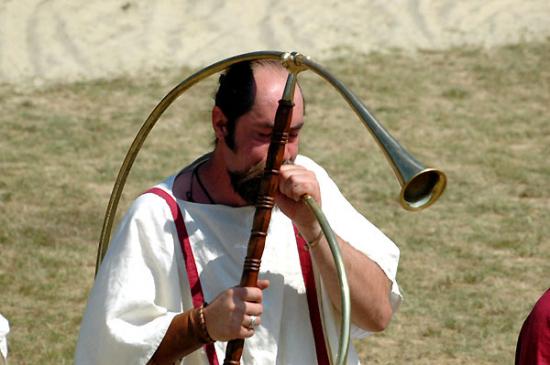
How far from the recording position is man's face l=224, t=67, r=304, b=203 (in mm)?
3496

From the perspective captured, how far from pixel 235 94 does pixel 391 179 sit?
Answer: 20.2ft

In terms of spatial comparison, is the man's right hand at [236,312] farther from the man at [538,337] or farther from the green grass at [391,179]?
the green grass at [391,179]

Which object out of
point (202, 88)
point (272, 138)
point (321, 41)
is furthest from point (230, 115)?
point (321, 41)

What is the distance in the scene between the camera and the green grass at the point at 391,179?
7.15 meters

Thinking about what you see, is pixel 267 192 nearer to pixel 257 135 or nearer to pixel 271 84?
pixel 257 135

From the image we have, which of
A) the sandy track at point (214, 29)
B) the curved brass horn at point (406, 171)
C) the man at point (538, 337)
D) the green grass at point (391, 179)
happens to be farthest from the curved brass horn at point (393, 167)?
the sandy track at point (214, 29)

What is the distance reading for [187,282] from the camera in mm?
3648

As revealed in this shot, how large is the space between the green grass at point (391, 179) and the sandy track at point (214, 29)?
19.5 inches

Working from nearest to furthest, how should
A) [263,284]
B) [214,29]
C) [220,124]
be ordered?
[263,284], [220,124], [214,29]

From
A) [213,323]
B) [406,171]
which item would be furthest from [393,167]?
[213,323]

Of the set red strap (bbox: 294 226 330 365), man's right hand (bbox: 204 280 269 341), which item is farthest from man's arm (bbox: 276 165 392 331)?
man's right hand (bbox: 204 280 269 341)

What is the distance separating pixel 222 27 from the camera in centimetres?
1382

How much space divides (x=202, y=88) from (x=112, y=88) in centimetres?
88

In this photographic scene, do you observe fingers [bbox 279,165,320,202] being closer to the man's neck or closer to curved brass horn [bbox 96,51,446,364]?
curved brass horn [bbox 96,51,446,364]
